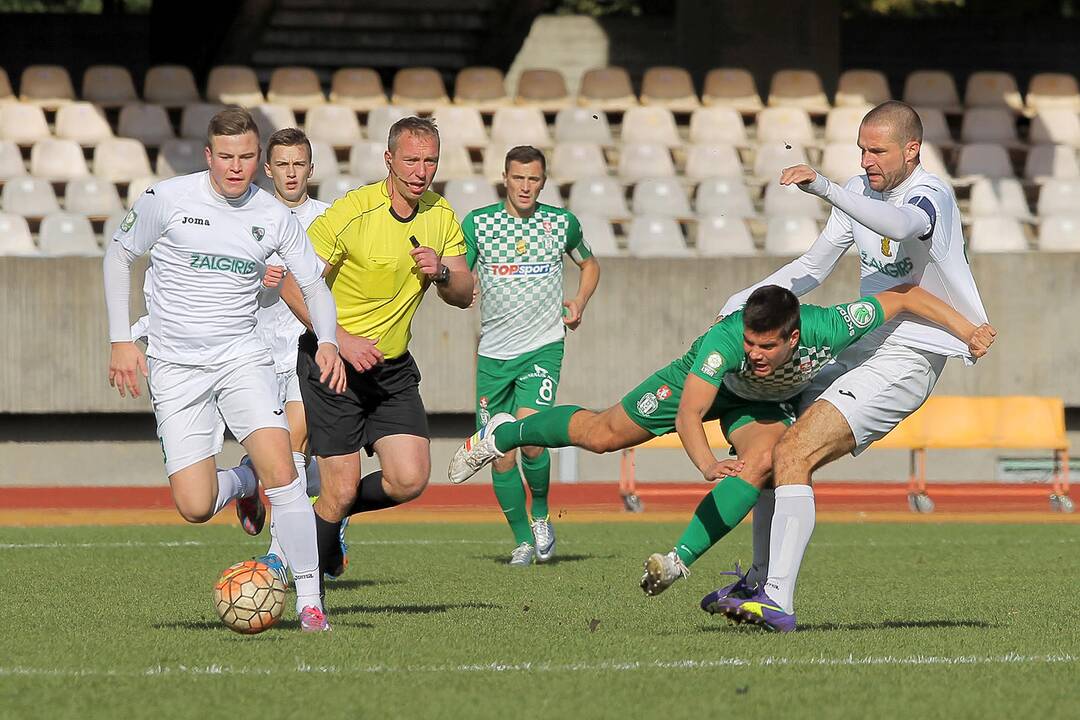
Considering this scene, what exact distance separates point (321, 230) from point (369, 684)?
2596mm

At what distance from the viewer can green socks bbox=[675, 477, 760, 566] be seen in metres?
6.78

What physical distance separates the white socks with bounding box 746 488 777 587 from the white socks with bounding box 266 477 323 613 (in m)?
1.82

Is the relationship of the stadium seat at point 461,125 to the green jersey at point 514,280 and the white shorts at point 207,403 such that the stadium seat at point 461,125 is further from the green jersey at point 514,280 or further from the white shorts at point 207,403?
the white shorts at point 207,403

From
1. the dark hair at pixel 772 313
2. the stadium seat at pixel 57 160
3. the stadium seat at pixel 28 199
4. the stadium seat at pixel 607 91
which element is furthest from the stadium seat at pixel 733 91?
the dark hair at pixel 772 313

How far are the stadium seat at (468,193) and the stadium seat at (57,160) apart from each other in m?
3.56

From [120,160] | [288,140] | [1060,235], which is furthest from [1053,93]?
[288,140]


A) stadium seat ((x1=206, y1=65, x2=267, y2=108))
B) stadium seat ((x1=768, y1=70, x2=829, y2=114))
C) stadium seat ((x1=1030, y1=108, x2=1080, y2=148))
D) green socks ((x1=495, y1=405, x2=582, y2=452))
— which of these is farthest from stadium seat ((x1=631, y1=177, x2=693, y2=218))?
green socks ((x1=495, y1=405, x2=582, y2=452))

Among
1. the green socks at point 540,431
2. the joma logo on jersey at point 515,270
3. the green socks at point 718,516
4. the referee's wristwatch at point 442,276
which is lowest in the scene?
the green socks at point 718,516

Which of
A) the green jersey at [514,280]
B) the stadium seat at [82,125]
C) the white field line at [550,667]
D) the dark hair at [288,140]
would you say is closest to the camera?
the white field line at [550,667]

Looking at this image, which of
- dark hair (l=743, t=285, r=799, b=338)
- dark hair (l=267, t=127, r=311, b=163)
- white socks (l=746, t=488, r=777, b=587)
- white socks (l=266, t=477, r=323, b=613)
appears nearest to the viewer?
dark hair (l=743, t=285, r=799, b=338)

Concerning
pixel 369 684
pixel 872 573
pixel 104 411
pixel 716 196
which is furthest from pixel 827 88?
pixel 369 684

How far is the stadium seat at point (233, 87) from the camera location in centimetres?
1825

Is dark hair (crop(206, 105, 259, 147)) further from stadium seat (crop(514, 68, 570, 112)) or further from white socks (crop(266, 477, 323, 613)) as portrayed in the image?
stadium seat (crop(514, 68, 570, 112))

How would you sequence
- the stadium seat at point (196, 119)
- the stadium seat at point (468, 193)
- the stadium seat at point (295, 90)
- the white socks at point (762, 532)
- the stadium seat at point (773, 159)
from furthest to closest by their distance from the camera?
the stadium seat at point (295, 90) < the stadium seat at point (773, 159) < the stadium seat at point (196, 119) < the stadium seat at point (468, 193) < the white socks at point (762, 532)
